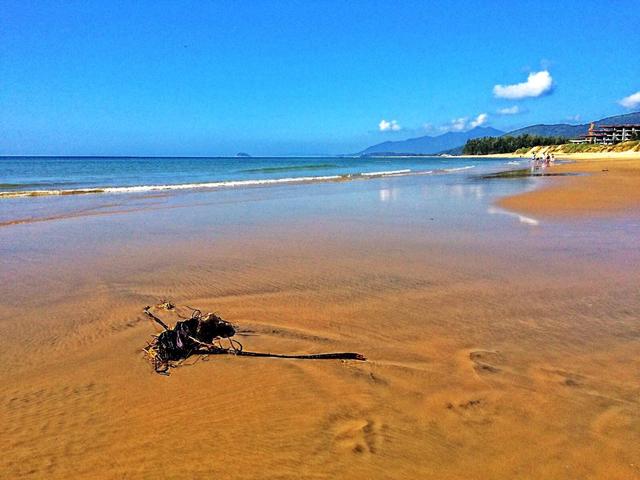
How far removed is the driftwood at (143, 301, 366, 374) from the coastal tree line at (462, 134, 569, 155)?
15685 cm

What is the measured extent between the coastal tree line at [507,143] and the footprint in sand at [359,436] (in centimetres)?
15750

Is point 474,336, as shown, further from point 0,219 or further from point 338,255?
point 0,219

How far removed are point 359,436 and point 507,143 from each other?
168 m

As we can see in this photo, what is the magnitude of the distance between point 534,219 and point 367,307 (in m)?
7.98

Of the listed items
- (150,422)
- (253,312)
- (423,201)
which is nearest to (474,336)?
(253,312)

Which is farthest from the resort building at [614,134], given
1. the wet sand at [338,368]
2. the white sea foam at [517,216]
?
the wet sand at [338,368]

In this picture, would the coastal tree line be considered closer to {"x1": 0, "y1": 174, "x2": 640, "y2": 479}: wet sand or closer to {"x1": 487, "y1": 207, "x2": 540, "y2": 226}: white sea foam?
{"x1": 487, "y1": 207, "x2": 540, "y2": 226}: white sea foam

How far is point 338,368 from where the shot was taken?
11.8 ft

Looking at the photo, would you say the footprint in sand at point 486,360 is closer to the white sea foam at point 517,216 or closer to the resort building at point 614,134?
the white sea foam at point 517,216

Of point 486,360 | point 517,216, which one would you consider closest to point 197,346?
point 486,360

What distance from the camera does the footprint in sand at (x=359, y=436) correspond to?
104 inches

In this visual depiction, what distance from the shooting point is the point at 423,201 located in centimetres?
1600

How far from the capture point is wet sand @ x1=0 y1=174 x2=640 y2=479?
2594 mm

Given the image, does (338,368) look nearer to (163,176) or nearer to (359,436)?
(359,436)
